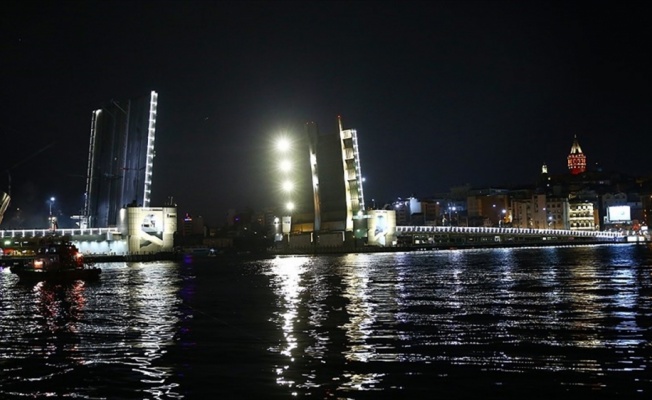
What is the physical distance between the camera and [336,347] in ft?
42.5

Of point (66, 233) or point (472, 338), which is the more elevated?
point (66, 233)

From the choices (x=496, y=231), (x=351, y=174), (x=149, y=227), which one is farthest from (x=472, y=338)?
(x=496, y=231)

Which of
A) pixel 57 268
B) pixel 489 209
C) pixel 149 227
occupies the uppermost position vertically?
pixel 489 209

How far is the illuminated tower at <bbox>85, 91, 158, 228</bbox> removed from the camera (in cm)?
7512

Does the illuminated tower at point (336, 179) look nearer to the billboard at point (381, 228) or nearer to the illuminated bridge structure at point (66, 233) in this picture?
the billboard at point (381, 228)

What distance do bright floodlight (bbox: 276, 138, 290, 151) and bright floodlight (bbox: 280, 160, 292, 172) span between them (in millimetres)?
1968

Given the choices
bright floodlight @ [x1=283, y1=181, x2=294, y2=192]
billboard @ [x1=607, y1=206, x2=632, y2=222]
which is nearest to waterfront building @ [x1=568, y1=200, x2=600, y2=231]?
billboard @ [x1=607, y1=206, x2=632, y2=222]

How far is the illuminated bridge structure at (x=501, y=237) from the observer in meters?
122

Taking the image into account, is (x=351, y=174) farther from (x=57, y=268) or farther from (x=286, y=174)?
(x=57, y=268)

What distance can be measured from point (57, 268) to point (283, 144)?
64854 mm

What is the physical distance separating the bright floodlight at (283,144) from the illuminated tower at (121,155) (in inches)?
1038

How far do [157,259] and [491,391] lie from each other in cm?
7481

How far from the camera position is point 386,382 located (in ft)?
32.3

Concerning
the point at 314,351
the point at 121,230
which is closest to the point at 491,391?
the point at 314,351
